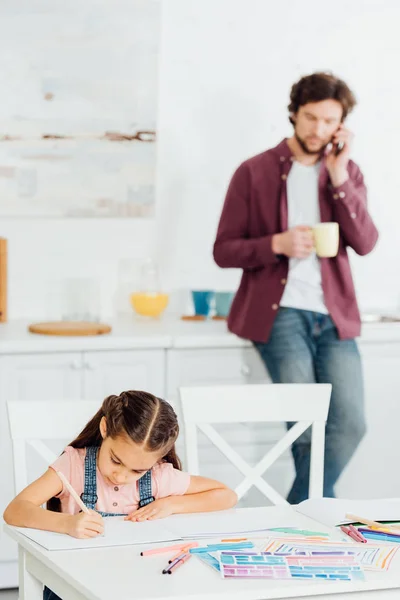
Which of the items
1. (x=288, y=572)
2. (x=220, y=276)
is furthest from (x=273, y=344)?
(x=288, y=572)

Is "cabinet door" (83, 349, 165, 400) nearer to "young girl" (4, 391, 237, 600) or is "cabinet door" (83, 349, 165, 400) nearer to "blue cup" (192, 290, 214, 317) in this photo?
"blue cup" (192, 290, 214, 317)

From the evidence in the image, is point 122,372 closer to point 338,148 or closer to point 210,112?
point 338,148

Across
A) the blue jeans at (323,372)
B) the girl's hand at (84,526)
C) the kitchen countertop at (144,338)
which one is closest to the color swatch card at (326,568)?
the girl's hand at (84,526)

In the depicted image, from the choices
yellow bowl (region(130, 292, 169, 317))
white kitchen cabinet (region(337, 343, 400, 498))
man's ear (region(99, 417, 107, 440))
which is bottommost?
white kitchen cabinet (region(337, 343, 400, 498))

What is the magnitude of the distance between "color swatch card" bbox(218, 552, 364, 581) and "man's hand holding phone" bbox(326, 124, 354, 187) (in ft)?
5.31

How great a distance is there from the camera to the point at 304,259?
3049 mm

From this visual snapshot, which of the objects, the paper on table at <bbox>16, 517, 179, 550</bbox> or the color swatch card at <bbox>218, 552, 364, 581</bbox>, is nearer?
the color swatch card at <bbox>218, 552, 364, 581</bbox>

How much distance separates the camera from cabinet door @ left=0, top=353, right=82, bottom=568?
9.77 ft

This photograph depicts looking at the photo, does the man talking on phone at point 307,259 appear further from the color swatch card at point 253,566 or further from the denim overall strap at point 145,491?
the color swatch card at point 253,566

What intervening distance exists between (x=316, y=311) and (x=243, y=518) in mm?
1302

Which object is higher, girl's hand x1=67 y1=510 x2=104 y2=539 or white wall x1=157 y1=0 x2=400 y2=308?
white wall x1=157 y1=0 x2=400 y2=308

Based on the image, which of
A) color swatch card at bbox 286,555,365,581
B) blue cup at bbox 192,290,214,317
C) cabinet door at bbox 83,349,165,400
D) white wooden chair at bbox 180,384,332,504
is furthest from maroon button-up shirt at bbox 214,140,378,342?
color swatch card at bbox 286,555,365,581

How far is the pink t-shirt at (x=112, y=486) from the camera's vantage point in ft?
6.25

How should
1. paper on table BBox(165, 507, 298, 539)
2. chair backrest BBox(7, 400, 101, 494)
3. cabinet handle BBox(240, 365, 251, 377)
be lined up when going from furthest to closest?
cabinet handle BBox(240, 365, 251, 377)
chair backrest BBox(7, 400, 101, 494)
paper on table BBox(165, 507, 298, 539)
